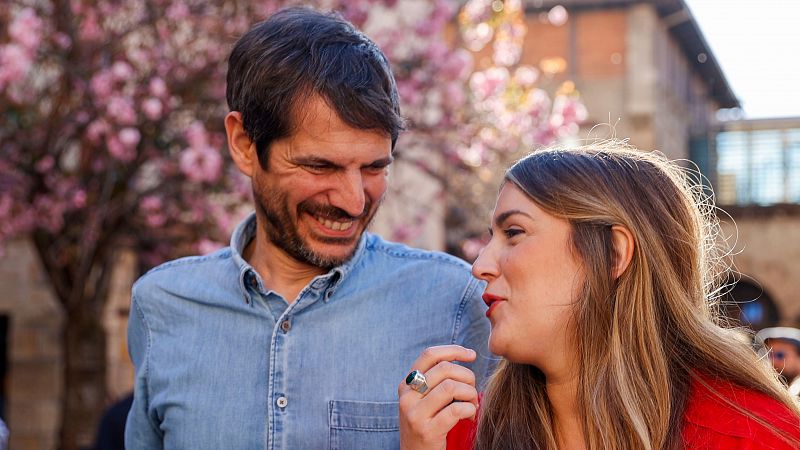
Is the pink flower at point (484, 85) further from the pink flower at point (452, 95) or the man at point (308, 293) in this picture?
the man at point (308, 293)

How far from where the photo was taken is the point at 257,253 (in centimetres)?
313

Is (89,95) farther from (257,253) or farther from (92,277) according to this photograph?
(257,253)

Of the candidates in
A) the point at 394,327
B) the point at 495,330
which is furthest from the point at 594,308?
the point at 394,327

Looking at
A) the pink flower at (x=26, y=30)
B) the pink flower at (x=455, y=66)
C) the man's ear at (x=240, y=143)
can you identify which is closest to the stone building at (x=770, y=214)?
the pink flower at (x=455, y=66)

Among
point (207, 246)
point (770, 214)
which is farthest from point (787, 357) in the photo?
point (770, 214)

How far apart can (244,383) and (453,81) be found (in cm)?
730

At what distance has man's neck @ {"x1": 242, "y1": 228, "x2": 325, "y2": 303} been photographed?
9.81 ft

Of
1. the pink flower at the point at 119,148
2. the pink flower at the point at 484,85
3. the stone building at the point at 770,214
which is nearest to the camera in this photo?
the pink flower at the point at 119,148

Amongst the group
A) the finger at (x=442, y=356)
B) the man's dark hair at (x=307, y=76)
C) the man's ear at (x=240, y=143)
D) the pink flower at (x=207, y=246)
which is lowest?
the pink flower at (x=207, y=246)

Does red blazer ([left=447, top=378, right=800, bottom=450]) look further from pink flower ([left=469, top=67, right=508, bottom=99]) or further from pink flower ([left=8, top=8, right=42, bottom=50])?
pink flower ([left=469, top=67, right=508, bottom=99])

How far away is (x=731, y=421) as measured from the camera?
2.45 m

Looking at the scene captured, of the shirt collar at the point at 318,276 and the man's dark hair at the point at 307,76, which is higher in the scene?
the man's dark hair at the point at 307,76

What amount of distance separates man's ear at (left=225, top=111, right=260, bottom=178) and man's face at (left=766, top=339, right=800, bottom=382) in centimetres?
494

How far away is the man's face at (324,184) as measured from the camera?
9.31 feet
